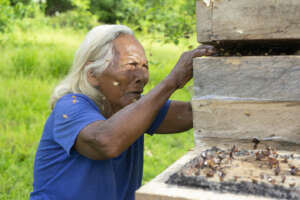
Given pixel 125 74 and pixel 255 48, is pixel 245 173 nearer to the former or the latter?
pixel 255 48

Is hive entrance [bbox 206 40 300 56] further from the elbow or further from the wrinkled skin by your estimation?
the elbow

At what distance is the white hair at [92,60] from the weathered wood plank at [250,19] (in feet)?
2.56

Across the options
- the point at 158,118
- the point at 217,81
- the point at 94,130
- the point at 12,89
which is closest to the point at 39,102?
the point at 12,89

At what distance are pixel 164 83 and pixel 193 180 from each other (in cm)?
75

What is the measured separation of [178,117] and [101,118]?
77 centimetres

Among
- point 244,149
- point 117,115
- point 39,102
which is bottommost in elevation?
point 39,102

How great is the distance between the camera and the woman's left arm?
8.40 feet

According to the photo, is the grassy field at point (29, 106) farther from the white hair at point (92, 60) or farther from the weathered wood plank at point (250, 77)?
the weathered wood plank at point (250, 77)

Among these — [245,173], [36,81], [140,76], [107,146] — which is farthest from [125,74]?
[36,81]

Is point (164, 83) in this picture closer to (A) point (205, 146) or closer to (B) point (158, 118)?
(A) point (205, 146)

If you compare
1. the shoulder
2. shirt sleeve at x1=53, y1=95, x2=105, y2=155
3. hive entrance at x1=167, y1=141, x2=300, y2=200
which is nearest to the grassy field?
the shoulder

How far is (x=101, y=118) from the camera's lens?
1.97 metres

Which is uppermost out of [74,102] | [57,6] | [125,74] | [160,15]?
[57,6]

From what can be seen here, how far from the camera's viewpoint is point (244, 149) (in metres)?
1.68
